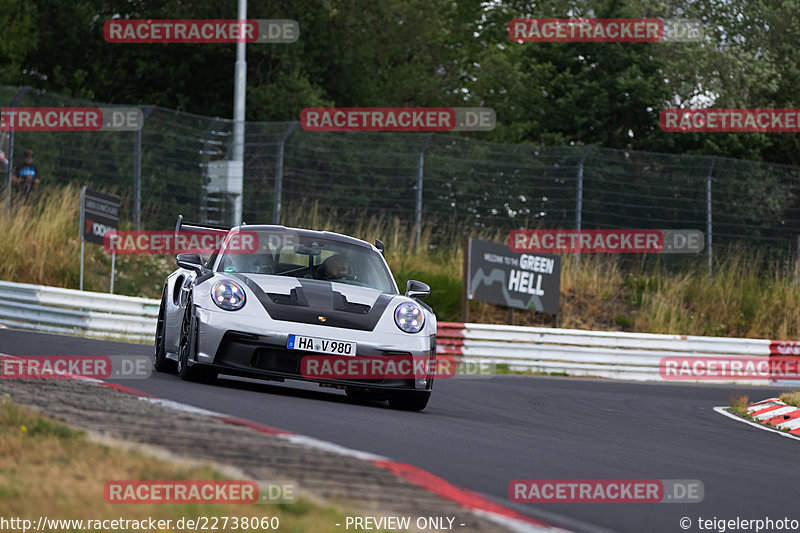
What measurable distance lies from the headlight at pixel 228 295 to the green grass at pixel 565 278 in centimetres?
1215

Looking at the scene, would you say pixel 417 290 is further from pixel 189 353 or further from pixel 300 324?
pixel 189 353

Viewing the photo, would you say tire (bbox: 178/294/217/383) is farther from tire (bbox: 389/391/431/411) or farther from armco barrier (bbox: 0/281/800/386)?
armco barrier (bbox: 0/281/800/386)

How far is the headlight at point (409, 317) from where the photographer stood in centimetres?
941

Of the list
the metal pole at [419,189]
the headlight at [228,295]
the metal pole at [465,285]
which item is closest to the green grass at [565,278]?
the metal pole at [419,189]

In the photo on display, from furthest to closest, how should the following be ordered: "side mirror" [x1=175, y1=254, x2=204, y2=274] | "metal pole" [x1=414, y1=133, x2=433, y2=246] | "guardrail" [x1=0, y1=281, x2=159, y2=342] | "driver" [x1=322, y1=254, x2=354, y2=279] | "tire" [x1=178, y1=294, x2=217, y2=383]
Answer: "metal pole" [x1=414, y1=133, x2=433, y2=246] → "guardrail" [x1=0, y1=281, x2=159, y2=342] → "driver" [x1=322, y1=254, x2=354, y2=279] → "side mirror" [x1=175, y1=254, x2=204, y2=274] → "tire" [x1=178, y1=294, x2=217, y2=383]

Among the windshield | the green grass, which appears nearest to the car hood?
the windshield

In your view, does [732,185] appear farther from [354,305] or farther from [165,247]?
[354,305]

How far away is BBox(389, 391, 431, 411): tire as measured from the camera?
374 inches

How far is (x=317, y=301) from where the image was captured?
928cm

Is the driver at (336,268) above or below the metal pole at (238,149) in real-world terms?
below

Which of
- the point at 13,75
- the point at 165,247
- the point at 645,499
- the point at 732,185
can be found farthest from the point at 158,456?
the point at 13,75

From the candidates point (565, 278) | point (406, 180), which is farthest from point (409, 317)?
point (565, 278)

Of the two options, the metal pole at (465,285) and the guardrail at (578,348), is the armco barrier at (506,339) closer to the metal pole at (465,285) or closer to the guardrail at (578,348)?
the guardrail at (578,348)

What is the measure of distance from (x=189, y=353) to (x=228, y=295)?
20.0 inches
